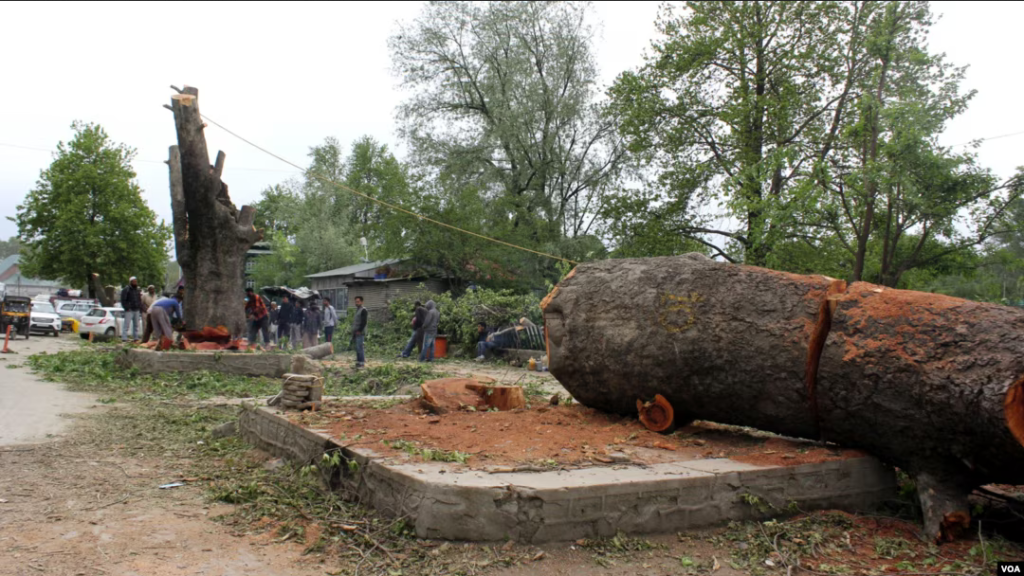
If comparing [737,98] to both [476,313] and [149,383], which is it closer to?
[476,313]

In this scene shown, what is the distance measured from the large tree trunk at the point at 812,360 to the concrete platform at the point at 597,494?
0.51m

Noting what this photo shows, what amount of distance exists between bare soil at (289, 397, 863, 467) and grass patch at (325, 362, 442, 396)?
465 centimetres

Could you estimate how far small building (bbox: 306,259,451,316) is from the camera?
1147 inches

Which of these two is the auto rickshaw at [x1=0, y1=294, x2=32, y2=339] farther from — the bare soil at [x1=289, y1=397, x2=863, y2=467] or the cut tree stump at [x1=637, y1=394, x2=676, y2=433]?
the cut tree stump at [x1=637, y1=394, x2=676, y2=433]

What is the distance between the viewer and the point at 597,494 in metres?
4.06

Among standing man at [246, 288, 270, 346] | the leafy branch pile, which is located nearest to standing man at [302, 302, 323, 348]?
standing man at [246, 288, 270, 346]

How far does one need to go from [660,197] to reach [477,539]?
67.8ft

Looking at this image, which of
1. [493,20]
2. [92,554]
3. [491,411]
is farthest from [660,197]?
[92,554]

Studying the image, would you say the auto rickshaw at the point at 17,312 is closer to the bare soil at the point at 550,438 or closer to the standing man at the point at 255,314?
the standing man at the point at 255,314

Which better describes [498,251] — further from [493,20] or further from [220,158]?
[220,158]

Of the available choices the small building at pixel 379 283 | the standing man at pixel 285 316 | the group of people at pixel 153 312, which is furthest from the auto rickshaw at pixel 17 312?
the standing man at pixel 285 316

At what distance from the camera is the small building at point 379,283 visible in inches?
1147

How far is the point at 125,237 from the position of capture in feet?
129

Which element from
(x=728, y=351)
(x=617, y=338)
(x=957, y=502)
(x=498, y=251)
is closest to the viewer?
(x=957, y=502)
